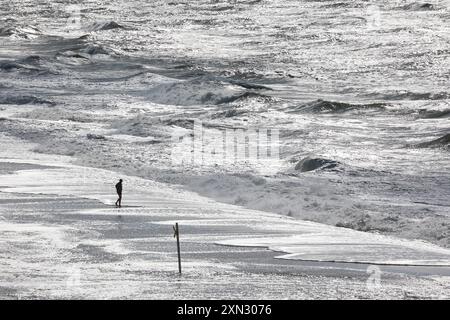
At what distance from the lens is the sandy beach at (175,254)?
41.0 feet

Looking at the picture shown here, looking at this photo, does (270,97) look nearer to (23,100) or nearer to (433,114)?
(433,114)

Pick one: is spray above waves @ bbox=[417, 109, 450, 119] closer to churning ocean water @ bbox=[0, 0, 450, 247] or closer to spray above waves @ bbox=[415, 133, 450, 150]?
churning ocean water @ bbox=[0, 0, 450, 247]

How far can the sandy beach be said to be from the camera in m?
12.5

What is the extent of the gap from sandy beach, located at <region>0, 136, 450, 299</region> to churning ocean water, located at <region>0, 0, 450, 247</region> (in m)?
2.04

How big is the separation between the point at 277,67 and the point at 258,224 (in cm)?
3298

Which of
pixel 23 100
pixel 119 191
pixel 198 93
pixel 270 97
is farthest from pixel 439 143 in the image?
pixel 23 100

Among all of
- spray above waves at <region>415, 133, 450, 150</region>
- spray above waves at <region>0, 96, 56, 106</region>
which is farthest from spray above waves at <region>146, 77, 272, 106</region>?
spray above waves at <region>415, 133, 450, 150</region>

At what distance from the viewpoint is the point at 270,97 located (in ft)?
126

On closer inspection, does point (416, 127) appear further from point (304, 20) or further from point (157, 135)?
point (304, 20)

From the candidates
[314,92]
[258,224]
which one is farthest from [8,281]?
[314,92]

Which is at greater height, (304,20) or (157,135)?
(304,20)

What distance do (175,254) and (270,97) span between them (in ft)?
79.6
